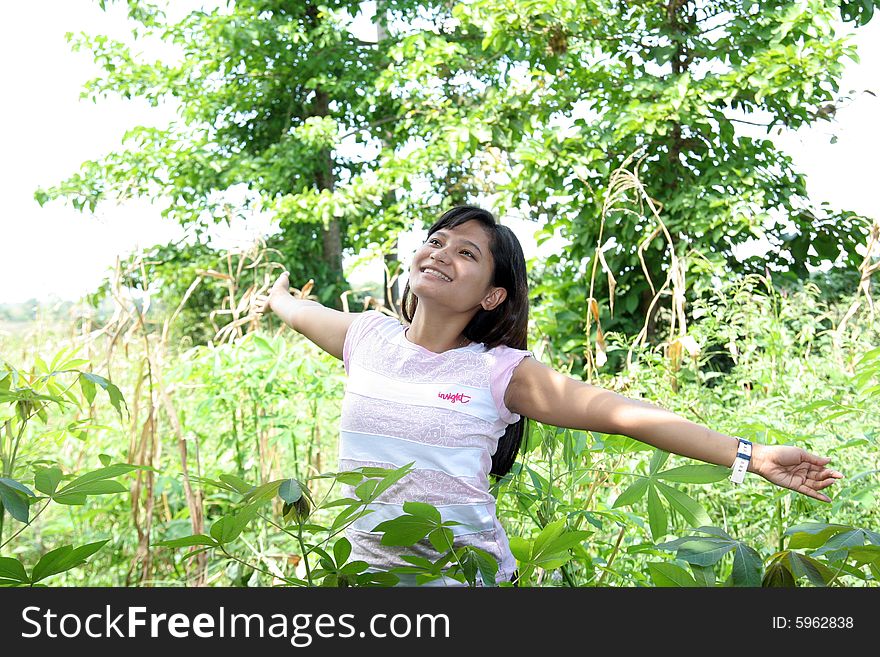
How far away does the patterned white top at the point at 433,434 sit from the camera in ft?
4.09

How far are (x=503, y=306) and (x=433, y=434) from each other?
0.91 ft

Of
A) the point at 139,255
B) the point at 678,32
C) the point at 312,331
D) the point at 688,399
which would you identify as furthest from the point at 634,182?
the point at 678,32

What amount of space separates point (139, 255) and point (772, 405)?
1713mm

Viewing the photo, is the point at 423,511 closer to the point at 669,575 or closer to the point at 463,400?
the point at 669,575

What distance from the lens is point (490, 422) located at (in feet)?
4.25

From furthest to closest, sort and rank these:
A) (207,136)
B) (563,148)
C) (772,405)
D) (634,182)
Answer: (207,136), (563,148), (634,182), (772,405)

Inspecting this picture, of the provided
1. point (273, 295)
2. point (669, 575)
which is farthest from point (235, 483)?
point (273, 295)

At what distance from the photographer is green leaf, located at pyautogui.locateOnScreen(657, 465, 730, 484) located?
2.89ft

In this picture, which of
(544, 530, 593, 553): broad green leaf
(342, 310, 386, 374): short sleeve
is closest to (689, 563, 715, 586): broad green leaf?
(544, 530, 593, 553): broad green leaf

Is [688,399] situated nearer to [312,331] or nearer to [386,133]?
[312,331]

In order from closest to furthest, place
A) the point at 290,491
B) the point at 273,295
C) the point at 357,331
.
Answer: the point at 290,491 → the point at 357,331 → the point at 273,295

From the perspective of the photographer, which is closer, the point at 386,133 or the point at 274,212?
the point at 274,212

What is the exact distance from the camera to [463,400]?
1.28 metres

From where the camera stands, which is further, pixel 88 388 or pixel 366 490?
pixel 88 388
